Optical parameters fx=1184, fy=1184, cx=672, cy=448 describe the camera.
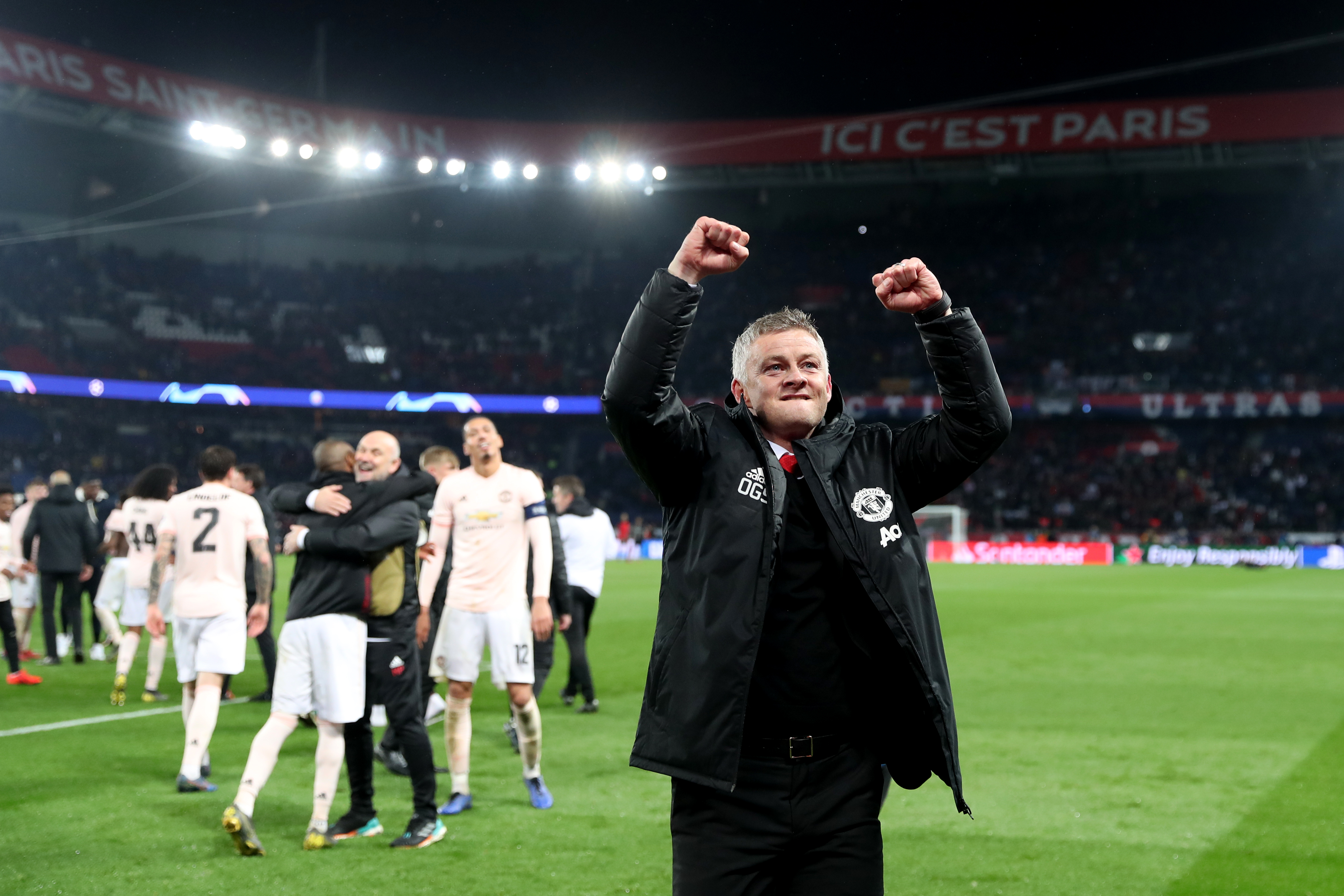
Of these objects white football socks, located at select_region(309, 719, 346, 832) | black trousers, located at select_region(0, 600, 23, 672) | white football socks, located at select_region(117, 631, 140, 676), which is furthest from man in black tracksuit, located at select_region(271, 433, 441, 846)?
black trousers, located at select_region(0, 600, 23, 672)

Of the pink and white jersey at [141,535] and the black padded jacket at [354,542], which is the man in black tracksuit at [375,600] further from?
the pink and white jersey at [141,535]

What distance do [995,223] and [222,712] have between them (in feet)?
153

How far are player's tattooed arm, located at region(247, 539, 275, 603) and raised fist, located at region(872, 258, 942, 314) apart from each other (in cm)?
617

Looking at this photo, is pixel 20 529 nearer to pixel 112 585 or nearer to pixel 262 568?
pixel 112 585

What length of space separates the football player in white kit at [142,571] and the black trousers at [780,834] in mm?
9187

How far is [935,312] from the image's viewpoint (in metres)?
3.15

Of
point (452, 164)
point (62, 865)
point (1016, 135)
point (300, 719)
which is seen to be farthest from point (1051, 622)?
point (452, 164)

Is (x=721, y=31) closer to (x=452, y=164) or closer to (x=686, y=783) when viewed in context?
(x=452, y=164)

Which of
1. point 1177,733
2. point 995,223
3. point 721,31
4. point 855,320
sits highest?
point 721,31

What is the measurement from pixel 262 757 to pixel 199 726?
167cm

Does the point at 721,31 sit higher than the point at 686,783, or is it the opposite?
the point at 721,31

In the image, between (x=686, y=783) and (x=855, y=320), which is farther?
(x=855, y=320)

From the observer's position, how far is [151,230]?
162 feet

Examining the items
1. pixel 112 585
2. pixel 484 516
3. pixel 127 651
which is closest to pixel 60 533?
pixel 112 585
